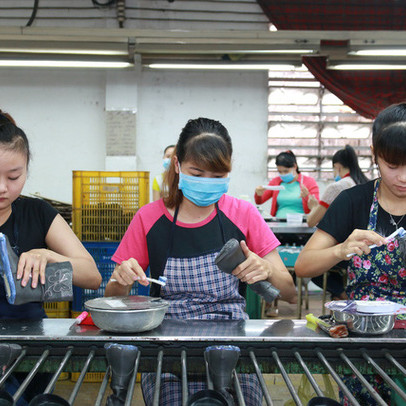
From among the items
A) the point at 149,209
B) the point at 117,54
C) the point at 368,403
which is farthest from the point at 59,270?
the point at 117,54

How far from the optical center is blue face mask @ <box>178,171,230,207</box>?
181 cm

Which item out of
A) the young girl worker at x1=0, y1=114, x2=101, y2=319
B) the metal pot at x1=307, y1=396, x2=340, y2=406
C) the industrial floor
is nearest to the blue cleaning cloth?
the young girl worker at x1=0, y1=114, x2=101, y2=319

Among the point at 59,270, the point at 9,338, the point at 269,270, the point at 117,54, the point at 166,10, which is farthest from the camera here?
the point at 166,10

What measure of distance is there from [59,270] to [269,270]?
67 centimetres

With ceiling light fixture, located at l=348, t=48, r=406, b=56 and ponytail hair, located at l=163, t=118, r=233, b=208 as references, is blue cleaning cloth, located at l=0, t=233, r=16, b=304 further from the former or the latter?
ceiling light fixture, located at l=348, t=48, r=406, b=56

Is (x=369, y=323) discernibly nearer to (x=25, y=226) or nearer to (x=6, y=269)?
(x=6, y=269)

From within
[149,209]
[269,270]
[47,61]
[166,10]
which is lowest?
[269,270]

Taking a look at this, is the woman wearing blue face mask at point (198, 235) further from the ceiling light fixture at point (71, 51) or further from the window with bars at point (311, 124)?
the window with bars at point (311, 124)

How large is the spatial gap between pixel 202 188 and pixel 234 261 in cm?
41

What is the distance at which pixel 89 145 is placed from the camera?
7125 mm

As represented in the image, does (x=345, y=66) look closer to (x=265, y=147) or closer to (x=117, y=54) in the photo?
(x=265, y=147)

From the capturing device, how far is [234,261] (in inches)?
58.4

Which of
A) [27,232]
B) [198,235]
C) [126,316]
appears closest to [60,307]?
[27,232]

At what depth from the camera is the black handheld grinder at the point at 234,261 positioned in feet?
4.69
